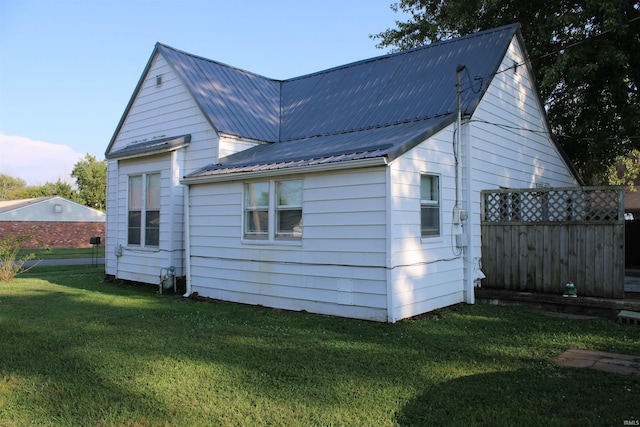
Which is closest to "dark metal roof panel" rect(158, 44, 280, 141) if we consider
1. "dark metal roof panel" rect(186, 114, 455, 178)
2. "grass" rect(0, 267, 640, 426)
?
"dark metal roof panel" rect(186, 114, 455, 178)

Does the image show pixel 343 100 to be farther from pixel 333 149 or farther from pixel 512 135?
pixel 512 135

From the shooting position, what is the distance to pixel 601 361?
538cm

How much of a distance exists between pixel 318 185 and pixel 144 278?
19.2 feet

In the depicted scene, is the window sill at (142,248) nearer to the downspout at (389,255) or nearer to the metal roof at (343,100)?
the metal roof at (343,100)

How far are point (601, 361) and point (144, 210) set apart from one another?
9849mm

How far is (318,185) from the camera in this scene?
26.3 feet

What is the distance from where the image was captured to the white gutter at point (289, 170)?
7148mm

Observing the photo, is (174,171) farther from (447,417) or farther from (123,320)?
(447,417)

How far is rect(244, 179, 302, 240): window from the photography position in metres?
8.47

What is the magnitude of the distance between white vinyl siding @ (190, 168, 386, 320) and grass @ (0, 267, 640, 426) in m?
0.42

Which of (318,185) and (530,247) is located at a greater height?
(318,185)

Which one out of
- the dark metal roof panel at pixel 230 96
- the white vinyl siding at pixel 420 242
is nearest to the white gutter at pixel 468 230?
the white vinyl siding at pixel 420 242

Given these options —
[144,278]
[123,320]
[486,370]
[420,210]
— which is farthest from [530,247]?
[144,278]

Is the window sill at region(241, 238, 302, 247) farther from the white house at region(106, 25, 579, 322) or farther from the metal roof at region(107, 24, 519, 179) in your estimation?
the metal roof at region(107, 24, 519, 179)
